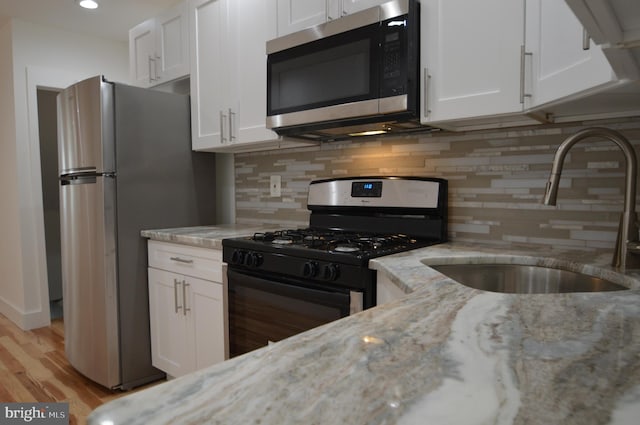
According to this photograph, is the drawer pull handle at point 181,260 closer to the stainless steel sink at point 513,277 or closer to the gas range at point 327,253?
the gas range at point 327,253

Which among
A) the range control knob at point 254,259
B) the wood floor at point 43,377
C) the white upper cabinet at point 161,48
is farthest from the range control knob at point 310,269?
the white upper cabinet at point 161,48

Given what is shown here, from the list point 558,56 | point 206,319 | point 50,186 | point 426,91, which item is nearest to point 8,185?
point 50,186

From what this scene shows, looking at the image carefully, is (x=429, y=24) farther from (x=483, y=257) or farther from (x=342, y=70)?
(x=483, y=257)

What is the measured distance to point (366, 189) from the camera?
2.10 m

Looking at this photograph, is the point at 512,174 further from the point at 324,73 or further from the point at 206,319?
the point at 206,319

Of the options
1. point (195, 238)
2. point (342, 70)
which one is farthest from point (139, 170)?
point (342, 70)

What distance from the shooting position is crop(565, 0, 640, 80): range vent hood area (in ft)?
2.29

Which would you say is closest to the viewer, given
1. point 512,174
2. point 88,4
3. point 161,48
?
point 512,174

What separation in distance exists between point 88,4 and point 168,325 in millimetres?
2335

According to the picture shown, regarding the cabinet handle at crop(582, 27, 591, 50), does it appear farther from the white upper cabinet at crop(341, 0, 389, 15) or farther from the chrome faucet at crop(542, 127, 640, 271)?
the white upper cabinet at crop(341, 0, 389, 15)

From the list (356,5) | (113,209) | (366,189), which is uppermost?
(356,5)

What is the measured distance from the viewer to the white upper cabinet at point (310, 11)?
1.85 m

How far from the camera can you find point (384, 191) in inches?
79.9

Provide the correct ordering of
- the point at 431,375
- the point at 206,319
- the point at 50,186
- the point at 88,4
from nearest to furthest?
the point at 431,375 → the point at 206,319 → the point at 88,4 → the point at 50,186
